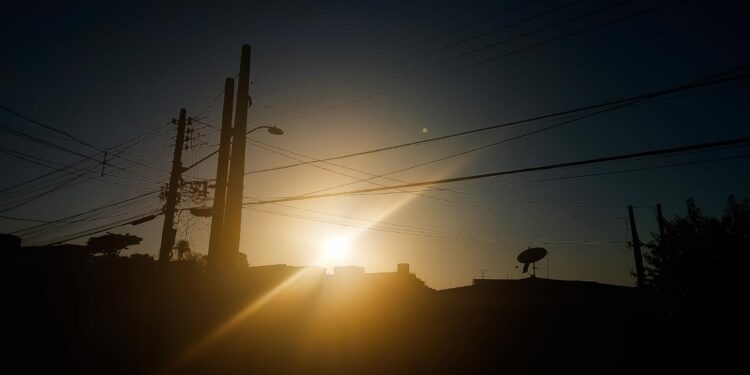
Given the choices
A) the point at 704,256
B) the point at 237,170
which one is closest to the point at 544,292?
the point at 704,256

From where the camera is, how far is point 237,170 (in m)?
14.1

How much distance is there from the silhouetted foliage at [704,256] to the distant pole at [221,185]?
24210 millimetres

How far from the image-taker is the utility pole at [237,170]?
1355 cm

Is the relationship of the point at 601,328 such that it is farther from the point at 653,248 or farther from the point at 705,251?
the point at 653,248

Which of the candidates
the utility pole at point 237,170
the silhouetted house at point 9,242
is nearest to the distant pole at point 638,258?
the utility pole at point 237,170

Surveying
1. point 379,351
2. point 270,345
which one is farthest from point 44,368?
point 379,351

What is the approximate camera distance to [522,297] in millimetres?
29438

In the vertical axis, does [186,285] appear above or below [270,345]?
above

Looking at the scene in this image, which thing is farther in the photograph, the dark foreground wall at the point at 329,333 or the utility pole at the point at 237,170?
the utility pole at the point at 237,170

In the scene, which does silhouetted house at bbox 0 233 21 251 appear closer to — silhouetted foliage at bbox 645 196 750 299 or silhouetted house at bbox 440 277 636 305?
silhouetted house at bbox 440 277 636 305

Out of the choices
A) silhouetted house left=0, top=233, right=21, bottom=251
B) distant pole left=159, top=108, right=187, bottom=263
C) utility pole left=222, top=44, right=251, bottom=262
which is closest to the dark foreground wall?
utility pole left=222, top=44, right=251, bottom=262

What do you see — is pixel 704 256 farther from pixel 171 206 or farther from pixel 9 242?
pixel 9 242

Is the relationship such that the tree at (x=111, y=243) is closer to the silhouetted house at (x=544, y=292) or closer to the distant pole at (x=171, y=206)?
the distant pole at (x=171, y=206)

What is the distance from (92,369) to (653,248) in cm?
3086
